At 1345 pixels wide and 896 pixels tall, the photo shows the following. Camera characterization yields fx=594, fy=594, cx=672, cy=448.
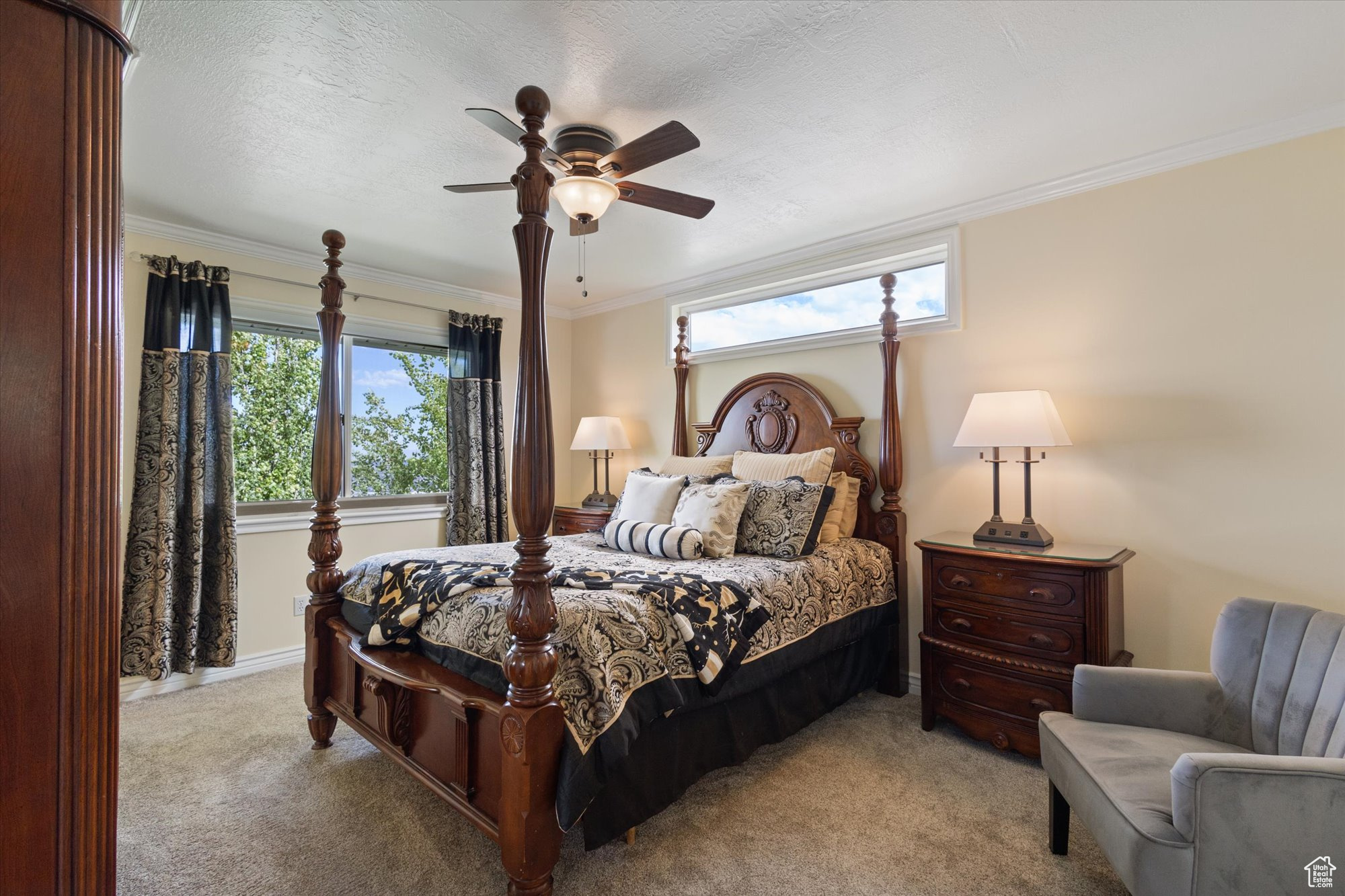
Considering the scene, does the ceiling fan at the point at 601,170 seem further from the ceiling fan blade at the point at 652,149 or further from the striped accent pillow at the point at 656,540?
the striped accent pillow at the point at 656,540

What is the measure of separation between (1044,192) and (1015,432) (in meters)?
1.24

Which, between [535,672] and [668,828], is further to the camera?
[668,828]

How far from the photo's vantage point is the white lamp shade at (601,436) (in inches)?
172

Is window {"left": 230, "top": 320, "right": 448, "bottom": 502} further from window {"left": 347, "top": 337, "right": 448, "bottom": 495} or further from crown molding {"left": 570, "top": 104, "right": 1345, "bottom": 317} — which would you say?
crown molding {"left": 570, "top": 104, "right": 1345, "bottom": 317}

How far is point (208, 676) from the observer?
335 centimetres

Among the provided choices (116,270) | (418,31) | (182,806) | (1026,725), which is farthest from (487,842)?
(418,31)

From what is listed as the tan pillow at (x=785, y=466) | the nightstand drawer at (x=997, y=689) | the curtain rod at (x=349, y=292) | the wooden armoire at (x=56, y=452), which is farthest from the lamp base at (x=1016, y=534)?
the curtain rod at (x=349, y=292)

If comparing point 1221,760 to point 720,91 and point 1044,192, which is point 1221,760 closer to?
point 720,91

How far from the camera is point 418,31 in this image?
179 cm

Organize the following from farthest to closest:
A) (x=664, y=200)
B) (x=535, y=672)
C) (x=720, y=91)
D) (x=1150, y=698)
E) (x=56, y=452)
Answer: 1. (x=664, y=200)
2. (x=720, y=91)
3. (x=1150, y=698)
4. (x=535, y=672)
5. (x=56, y=452)

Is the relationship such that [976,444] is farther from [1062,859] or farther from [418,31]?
[418,31]

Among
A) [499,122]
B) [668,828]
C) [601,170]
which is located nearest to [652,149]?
[601,170]

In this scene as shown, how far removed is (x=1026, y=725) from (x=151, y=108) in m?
4.08

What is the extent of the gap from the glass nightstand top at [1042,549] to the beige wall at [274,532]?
3.45 meters
